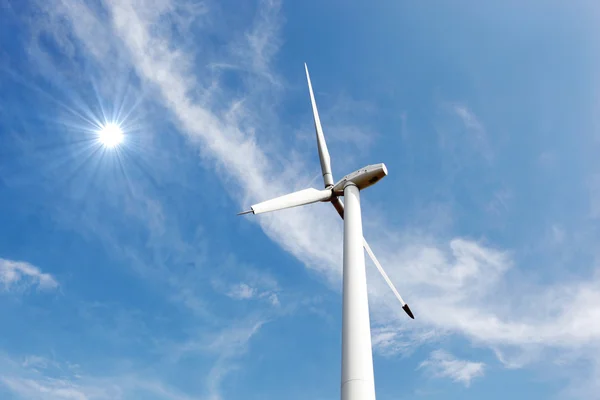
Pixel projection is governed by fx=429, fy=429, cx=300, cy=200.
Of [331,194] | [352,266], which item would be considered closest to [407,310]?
[331,194]

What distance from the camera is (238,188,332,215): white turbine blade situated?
1163 inches

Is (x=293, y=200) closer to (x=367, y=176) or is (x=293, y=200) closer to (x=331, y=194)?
(x=331, y=194)

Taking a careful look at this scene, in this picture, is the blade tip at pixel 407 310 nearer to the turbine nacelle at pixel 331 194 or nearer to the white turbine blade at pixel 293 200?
the turbine nacelle at pixel 331 194

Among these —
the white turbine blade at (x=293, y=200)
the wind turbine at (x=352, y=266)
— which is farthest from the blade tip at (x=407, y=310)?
the white turbine blade at (x=293, y=200)

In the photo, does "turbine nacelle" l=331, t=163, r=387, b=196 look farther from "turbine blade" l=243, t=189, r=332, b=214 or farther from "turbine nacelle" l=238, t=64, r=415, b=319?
"turbine blade" l=243, t=189, r=332, b=214

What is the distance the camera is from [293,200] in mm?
31078

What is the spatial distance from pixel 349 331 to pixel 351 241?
597 centimetres

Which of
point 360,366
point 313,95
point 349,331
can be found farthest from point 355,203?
point 313,95

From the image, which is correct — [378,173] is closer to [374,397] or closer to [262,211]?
[262,211]

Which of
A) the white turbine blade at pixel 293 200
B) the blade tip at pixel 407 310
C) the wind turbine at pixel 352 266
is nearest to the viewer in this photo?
the wind turbine at pixel 352 266

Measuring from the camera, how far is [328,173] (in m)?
35.3

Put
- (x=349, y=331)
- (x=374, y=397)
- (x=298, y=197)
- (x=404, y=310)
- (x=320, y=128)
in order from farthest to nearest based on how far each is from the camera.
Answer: (x=320, y=128), (x=404, y=310), (x=298, y=197), (x=349, y=331), (x=374, y=397)

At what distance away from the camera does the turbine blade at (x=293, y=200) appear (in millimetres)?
29578

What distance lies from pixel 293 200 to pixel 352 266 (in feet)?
30.3
